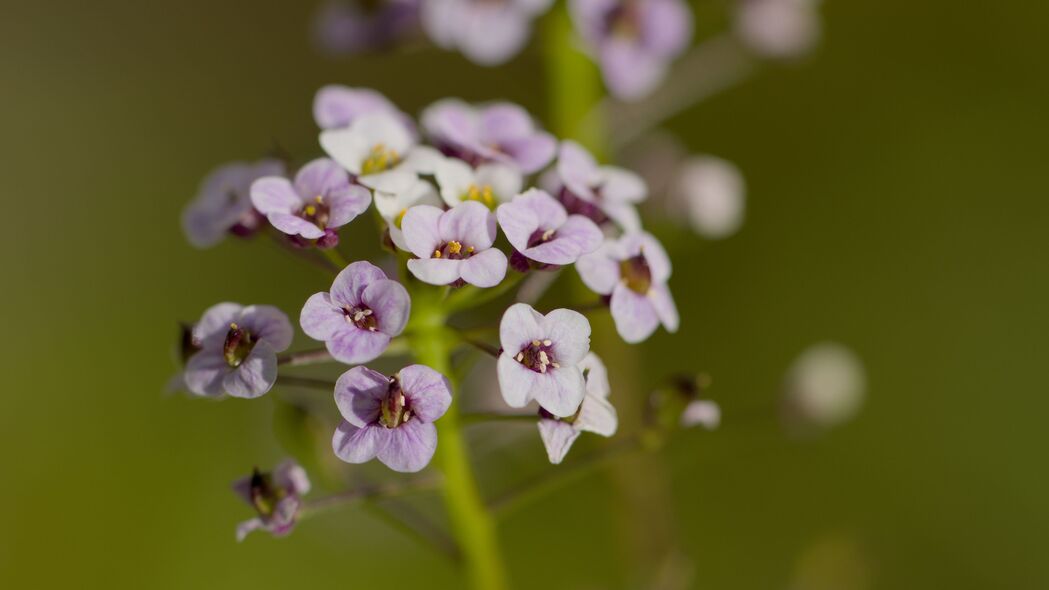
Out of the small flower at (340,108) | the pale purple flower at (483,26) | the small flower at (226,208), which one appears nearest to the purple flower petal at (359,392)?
the small flower at (226,208)

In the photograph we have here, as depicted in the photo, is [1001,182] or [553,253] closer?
[553,253]

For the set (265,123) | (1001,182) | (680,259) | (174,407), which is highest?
(1001,182)

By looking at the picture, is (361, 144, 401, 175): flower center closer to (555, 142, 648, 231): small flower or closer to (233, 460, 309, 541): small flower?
(555, 142, 648, 231): small flower

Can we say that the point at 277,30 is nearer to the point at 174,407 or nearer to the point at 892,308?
the point at 174,407

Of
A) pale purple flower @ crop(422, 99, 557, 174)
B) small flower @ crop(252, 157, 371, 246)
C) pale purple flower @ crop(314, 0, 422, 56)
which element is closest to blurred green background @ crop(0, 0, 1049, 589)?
pale purple flower @ crop(314, 0, 422, 56)

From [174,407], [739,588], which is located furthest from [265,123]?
[739,588]
